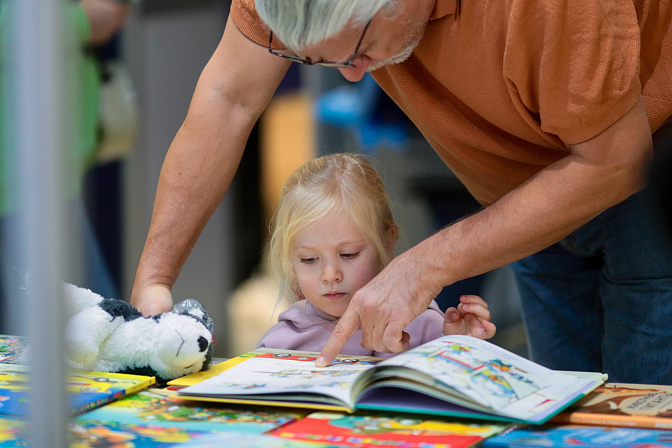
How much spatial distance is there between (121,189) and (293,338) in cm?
140

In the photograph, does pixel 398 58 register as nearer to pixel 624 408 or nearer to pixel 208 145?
pixel 208 145

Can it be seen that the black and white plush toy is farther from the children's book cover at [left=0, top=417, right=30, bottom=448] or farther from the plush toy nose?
the children's book cover at [left=0, top=417, right=30, bottom=448]

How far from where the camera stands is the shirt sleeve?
3.11 feet

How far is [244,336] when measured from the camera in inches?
145

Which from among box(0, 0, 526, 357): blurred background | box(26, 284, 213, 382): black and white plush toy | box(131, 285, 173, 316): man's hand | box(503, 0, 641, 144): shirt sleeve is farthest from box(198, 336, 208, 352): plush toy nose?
box(0, 0, 526, 357): blurred background

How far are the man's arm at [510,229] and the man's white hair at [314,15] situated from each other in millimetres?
336

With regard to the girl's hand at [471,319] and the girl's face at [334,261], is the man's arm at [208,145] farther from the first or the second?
the girl's hand at [471,319]

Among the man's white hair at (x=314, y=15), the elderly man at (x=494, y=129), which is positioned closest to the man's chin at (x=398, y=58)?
the elderly man at (x=494, y=129)

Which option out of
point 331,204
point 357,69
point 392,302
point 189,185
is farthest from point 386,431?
point 189,185

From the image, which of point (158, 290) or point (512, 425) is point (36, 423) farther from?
point (158, 290)

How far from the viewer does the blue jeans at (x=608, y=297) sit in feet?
4.36

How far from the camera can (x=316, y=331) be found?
1.43 m

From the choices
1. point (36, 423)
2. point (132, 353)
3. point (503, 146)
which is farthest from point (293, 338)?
point (36, 423)

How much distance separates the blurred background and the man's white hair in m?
0.98
